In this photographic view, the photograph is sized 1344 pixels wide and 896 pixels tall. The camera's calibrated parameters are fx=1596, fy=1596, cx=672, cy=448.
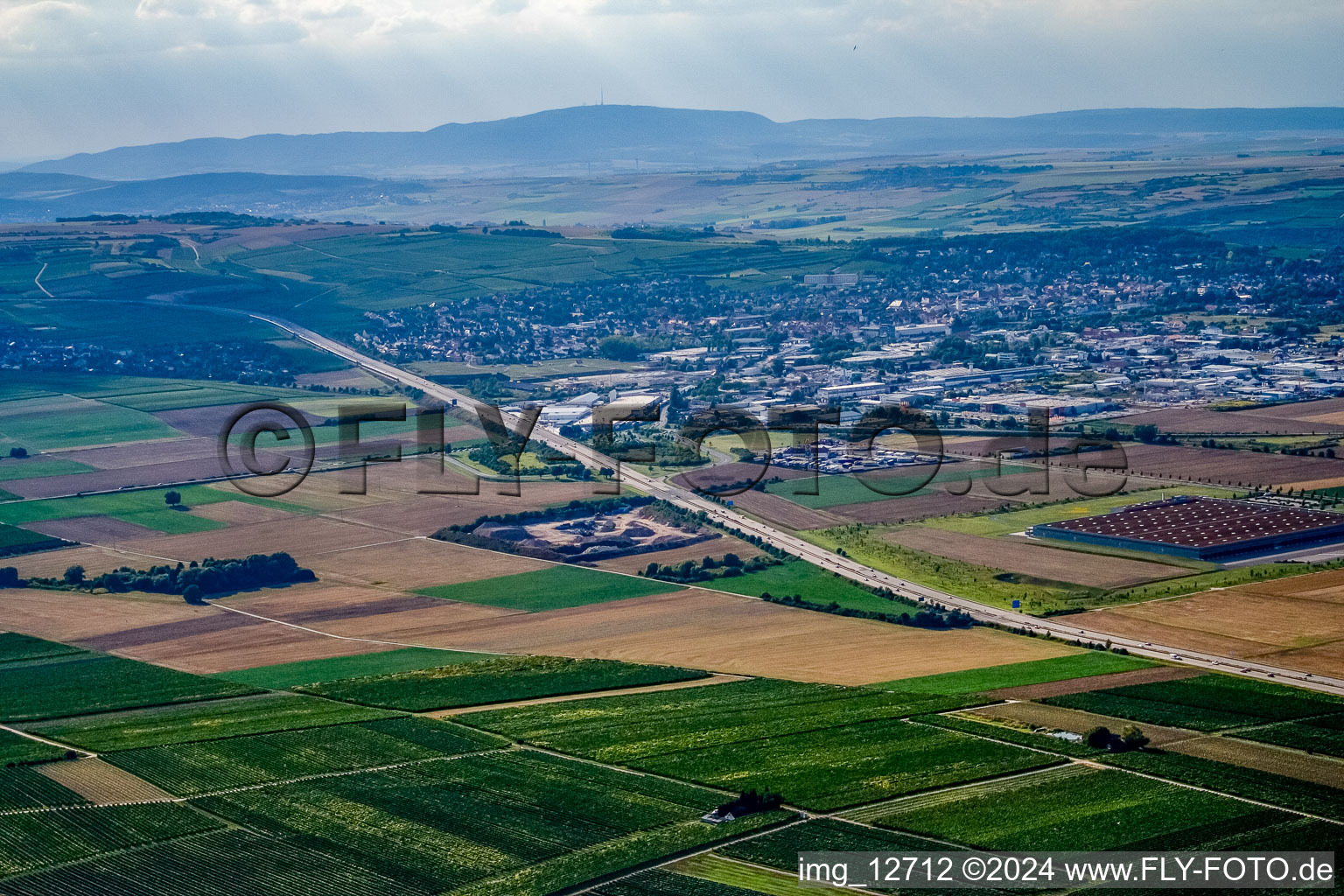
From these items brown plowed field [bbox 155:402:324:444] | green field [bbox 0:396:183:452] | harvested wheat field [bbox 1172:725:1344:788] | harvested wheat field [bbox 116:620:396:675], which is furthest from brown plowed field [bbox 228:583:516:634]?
green field [bbox 0:396:183:452]

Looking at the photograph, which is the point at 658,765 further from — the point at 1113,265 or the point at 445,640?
the point at 1113,265

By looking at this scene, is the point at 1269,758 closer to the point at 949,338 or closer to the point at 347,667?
the point at 347,667

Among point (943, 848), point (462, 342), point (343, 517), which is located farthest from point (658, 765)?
point (462, 342)

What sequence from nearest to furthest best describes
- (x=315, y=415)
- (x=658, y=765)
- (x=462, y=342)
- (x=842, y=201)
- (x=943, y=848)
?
1. (x=943, y=848)
2. (x=658, y=765)
3. (x=315, y=415)
4. (x=462, y=342)
5. (x=842, y=201)

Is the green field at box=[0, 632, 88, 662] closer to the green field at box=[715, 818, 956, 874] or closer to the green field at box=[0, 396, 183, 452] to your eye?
the green field at box=[715, 818, 956, 874]

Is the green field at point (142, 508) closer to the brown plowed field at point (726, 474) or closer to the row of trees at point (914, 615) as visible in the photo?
the brown plowed field at point (726, 474)

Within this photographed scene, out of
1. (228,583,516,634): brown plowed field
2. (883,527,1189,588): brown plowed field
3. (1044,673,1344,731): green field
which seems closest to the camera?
(1044,673,1344,731): green field

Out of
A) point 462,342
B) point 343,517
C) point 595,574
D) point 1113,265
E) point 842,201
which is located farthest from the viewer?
point 842,201

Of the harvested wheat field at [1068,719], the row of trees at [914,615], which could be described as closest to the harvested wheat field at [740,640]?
the row of trees at [914,615]
